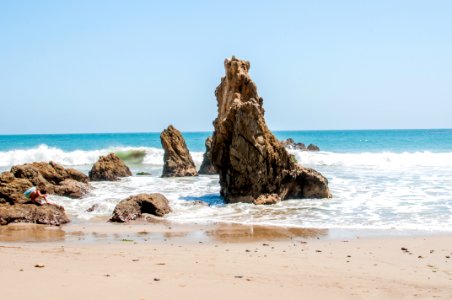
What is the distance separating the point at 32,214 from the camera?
1459 cm

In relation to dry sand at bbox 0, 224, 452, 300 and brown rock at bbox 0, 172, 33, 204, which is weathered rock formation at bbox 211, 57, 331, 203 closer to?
dry sand at bbox 0, 224, 452, 300

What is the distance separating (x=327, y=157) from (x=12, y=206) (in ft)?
114

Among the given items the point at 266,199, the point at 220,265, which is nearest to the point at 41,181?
the point at 266,199

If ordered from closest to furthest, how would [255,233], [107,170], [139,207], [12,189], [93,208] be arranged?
[255,233] → [139,207] → [12,189] → [93,208] → [107,170]

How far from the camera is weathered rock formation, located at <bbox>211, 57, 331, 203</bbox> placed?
18.9 metres

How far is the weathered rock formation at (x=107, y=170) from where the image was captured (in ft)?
91.7

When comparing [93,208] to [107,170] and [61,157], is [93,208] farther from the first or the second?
[61,157]

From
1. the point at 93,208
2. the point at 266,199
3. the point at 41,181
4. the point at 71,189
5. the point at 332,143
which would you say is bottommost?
the point at 93,208

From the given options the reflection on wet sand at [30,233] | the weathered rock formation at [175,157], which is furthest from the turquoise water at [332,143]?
the reflection on wet sand at [30,233]

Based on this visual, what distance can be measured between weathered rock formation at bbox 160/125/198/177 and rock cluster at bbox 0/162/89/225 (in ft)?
25.1

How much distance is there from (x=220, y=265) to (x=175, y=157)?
21.7 meters

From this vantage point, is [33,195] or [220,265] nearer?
[220,265]

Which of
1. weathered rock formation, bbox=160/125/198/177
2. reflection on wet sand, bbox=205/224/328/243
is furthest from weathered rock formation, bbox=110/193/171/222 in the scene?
weathered rock formation, bbox=160/125/198/177

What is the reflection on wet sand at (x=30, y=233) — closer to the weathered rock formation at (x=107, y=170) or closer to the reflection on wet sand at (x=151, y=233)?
the reflection on wet sand at (x=151, y=233)
